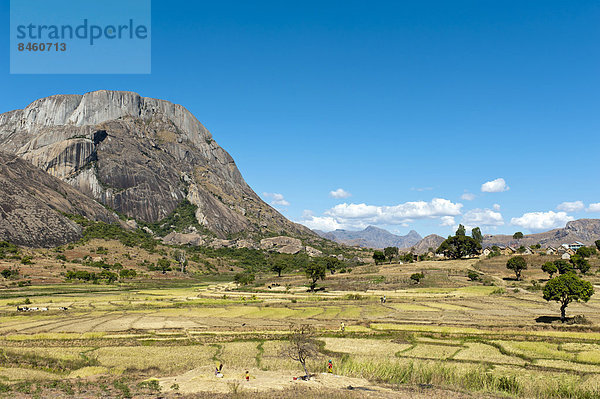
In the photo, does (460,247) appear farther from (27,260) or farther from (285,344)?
(27,260)

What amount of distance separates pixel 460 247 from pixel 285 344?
154205 mm

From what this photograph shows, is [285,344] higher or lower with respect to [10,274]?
lower

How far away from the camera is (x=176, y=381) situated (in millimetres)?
34750

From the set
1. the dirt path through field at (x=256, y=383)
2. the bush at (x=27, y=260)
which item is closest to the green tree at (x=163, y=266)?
the bush at (x=27, y=260)

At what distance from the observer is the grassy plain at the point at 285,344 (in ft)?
108

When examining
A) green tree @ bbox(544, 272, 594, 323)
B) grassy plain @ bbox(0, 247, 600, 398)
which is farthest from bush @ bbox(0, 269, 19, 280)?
green tree @ bbox(544, 272, 594, 323)

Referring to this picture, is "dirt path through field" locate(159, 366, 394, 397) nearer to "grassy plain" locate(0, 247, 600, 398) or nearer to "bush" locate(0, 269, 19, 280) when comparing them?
"grassy plain" locate(0, 247, 600, 398)

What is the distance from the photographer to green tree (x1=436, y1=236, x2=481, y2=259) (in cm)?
18100

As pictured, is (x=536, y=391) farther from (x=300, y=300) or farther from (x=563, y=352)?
(x=300, y=300)

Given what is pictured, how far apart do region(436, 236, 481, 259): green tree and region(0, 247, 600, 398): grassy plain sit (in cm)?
8239

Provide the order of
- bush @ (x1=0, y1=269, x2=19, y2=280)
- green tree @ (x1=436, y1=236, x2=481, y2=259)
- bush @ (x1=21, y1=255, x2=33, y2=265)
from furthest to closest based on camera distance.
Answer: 1. green tree @ (x1=436, y1=236, x2=481, y2=259)
2. bush @ (x1=21, y1=255, x2=33, y2=265)
3. bush @ (x1=0, y1=269, x2=19, y2=280)

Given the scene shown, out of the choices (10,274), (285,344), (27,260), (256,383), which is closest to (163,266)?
(27,260)

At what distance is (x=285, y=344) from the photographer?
50781 millimetres

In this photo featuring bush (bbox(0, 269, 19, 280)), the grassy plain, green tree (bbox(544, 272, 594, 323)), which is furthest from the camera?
bush (bbox(0, 269, 19, 280))
